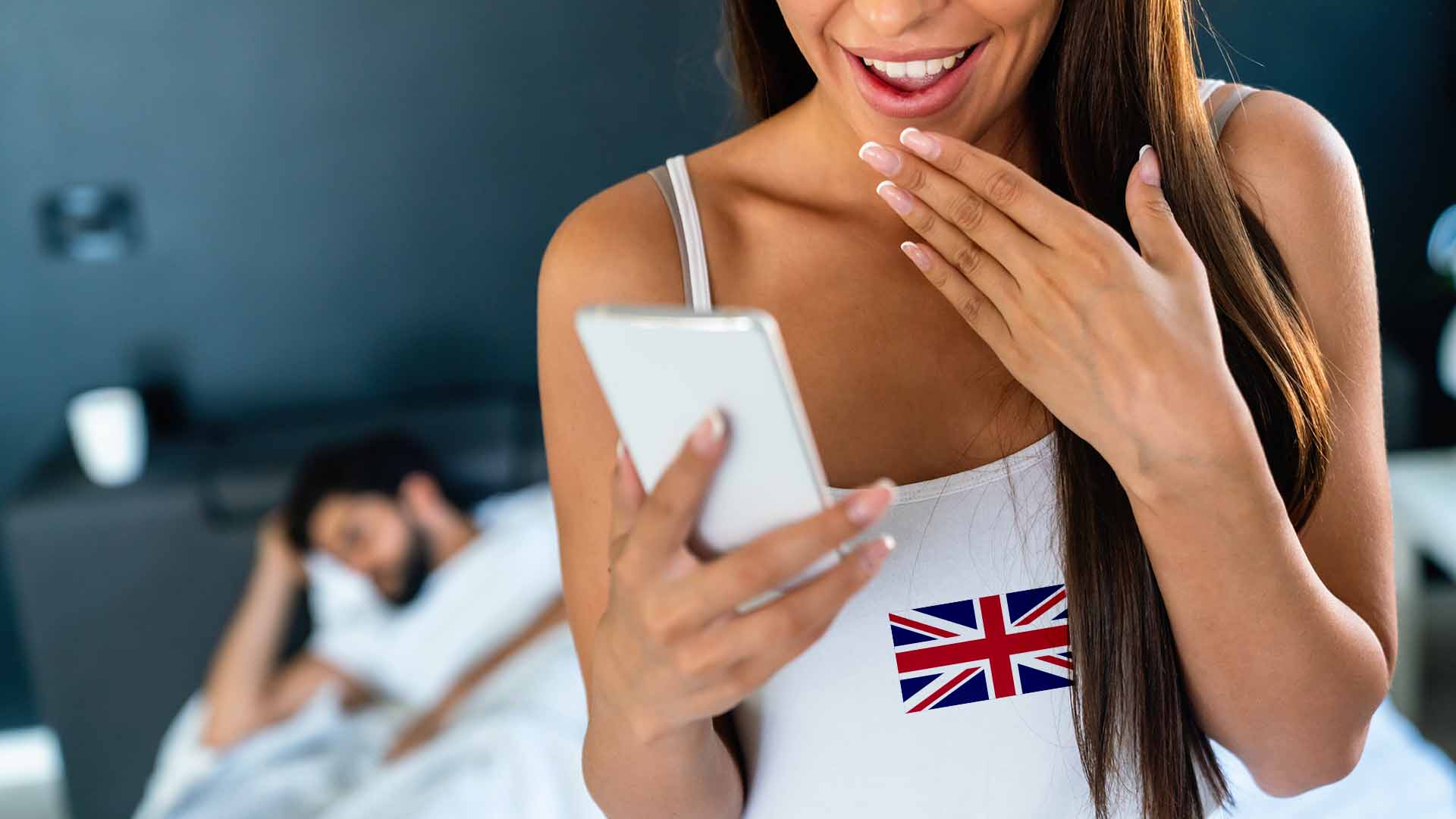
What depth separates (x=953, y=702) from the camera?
89cm

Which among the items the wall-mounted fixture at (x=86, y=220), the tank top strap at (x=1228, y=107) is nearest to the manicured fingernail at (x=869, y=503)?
the tank top strap at (x=1228, y=107)

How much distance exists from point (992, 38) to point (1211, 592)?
0.36m

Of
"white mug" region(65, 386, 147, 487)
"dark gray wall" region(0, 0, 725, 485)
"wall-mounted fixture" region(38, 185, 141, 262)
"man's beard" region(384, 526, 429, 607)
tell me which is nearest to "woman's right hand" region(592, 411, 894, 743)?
"man's beard" region(384, 526, 429, 607)

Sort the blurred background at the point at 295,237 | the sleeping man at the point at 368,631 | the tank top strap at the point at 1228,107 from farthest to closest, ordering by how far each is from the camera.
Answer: the blurred background at the point at 295,237
the sleeping man at the point at 368,631
the tank top strap at the point at 1228,107

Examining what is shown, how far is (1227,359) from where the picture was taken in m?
0.87

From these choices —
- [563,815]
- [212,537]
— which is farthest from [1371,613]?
[212,537]

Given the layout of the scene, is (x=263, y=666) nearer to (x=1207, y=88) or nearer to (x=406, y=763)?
(x=406, y=763)

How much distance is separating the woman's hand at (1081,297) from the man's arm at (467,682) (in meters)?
1.71

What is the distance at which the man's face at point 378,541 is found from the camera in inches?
101

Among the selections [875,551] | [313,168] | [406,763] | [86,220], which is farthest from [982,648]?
[86,220]

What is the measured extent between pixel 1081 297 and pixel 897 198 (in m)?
0.13

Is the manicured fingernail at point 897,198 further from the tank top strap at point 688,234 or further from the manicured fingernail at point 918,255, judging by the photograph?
the tank top strap at point 688,234

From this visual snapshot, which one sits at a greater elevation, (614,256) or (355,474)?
(614,256)

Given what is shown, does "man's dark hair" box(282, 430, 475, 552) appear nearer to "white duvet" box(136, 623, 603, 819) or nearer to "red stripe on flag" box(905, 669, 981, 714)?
"white duvet" box(136, 623, 603, 819)
